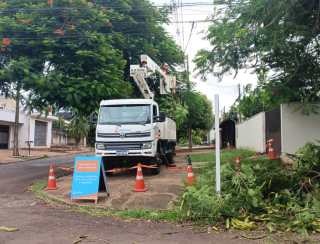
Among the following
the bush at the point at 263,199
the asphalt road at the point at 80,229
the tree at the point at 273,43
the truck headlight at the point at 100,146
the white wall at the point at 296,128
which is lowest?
the asphalt road at the point at 80,229

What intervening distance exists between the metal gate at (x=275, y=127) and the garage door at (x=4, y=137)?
103ft

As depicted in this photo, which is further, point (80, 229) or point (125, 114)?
point (125, 114)

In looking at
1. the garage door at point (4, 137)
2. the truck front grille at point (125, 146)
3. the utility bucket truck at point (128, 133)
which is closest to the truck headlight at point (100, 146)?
the utility bucket truck at point (128, 133)

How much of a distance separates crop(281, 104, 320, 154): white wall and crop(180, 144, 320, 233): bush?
568 cm

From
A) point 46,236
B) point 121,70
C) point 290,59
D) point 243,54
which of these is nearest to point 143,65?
point 121,70

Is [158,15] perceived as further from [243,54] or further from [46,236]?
[46,236]

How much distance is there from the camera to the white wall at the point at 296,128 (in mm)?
14656

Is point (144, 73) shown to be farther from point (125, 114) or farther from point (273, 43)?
point (273, 43)

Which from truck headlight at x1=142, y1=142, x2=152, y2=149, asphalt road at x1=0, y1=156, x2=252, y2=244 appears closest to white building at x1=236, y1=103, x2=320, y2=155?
truck headlight at x1=142, y1=142, x2=152, y2=149

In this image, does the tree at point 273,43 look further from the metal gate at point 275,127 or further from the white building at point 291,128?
the metal gate at point 275,127

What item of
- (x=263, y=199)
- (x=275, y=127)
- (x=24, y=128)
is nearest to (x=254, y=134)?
(x=275, y=127)

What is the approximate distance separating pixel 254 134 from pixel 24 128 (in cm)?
2924

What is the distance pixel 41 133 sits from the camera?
5025 cm

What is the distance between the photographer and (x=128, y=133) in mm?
13648
